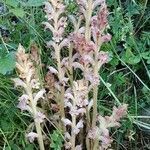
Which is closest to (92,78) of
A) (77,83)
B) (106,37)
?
(77,83)

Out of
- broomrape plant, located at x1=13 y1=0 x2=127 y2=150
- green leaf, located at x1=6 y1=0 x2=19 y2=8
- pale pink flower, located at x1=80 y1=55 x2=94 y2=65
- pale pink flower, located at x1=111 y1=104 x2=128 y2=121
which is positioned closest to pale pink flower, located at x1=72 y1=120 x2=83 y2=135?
broomrape plant, located at x1=13 y1=0 x2=127 y2=150

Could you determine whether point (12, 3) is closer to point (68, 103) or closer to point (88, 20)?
point (88, 20)

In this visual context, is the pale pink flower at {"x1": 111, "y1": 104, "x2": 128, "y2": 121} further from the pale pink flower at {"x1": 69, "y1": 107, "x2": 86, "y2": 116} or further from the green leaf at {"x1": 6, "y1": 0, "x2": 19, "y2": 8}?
the green leaf at {"x1": 6, "y1": 0, "x2": 19, "y2": 8}

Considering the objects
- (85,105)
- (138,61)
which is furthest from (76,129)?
(138,61)

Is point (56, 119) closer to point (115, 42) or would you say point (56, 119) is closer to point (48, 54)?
point (48, 54)

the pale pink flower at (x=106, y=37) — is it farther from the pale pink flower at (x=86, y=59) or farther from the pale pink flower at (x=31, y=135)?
the pale pink flower at (x=31, y=135)

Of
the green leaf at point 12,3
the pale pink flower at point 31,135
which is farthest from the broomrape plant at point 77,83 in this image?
the green leaf at point 12,3
